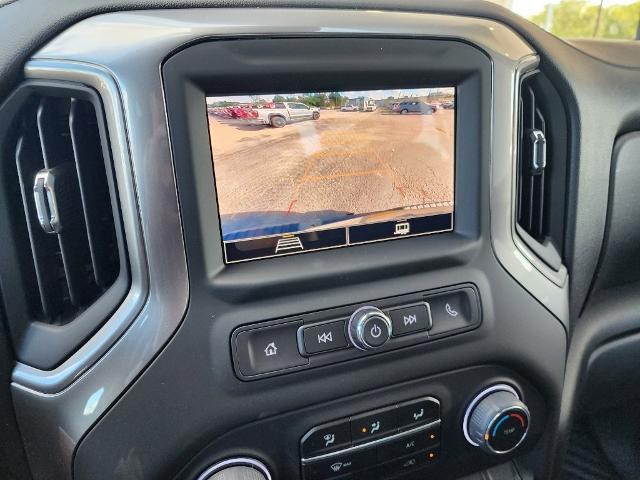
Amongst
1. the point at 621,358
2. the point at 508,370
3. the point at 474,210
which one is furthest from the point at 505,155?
the point at 621,358

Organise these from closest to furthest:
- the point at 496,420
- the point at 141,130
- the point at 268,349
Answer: the point at 141,130, the point at 268,349, the point at 496,420

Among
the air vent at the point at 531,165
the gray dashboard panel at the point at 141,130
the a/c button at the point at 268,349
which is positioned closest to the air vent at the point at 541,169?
the air vent at the point at 531,165

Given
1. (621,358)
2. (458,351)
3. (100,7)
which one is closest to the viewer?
(100,7)

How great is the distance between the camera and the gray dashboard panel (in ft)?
1.88

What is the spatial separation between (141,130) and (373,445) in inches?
20.5

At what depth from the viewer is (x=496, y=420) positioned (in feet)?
2.67

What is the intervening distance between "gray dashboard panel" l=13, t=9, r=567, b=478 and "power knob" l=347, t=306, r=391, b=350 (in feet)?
0.70

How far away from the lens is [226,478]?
69cm

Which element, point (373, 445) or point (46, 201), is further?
point (373, 445)

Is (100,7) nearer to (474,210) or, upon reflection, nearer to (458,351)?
Answer: (474,210)

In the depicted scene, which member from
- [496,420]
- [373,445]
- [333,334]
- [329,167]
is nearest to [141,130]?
[329,167]

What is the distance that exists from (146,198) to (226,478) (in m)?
0.37

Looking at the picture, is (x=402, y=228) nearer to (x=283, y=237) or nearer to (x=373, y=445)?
(x=283, y=237)

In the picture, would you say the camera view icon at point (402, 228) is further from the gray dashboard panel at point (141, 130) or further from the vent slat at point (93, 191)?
the vent slat at point (93, 191)
